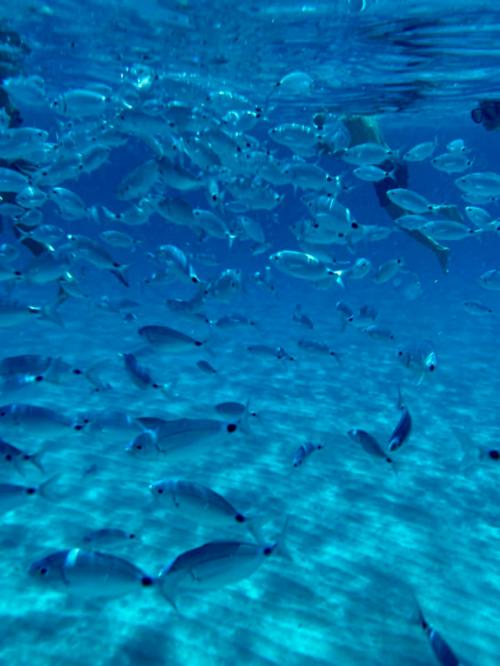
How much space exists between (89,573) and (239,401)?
8.14 metres

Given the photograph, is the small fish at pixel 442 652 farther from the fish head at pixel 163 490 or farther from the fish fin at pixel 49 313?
the fish fin at pixel 49 313

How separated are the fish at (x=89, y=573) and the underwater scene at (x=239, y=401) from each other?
0.07 feet

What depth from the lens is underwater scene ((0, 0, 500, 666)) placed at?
4.76 metres

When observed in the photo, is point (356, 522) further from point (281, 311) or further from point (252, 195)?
point (281, 311)

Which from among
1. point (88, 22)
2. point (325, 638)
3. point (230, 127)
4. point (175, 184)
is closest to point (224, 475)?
point (325, 638)

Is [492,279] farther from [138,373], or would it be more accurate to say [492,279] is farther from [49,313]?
[49,313]

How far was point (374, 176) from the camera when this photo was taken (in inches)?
396

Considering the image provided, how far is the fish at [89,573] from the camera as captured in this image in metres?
3.91

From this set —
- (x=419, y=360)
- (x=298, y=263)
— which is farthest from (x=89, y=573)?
(x=298, y=263)

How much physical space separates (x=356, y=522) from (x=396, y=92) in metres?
20.9

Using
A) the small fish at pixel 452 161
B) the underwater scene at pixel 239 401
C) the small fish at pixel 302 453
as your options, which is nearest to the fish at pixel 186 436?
the underwater scene at pixel 239 401

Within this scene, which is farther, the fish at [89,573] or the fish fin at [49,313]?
the fish fin at [49,313]

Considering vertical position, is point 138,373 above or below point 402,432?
below

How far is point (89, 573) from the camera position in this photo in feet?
Result: 12.8
